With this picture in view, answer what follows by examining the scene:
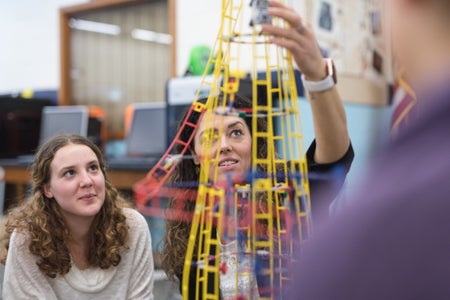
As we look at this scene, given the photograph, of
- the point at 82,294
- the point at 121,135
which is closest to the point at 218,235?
the point at 82,294

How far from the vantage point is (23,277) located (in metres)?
1.27

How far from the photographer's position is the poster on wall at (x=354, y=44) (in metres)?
1.94

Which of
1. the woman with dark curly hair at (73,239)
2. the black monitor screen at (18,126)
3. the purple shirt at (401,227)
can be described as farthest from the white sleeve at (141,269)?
the black monitor screen at (18,126)

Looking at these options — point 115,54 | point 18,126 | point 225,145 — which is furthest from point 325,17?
point 115,54

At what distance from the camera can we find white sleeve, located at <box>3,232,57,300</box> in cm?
126

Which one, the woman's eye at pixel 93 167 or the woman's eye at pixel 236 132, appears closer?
the woman's eye at pixel 236 132

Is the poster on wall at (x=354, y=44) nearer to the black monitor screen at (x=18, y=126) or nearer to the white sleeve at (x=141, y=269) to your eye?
the white sleeve at (x=141, y=269)

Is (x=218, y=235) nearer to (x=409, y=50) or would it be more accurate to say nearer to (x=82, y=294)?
(x=409, y=50)

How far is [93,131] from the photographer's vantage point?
4062 millimetres

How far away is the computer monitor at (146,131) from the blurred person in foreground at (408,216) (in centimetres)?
312

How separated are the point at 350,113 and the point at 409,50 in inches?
72.2

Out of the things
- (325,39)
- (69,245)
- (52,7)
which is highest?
(52,7)

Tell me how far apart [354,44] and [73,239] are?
1610 millimetres

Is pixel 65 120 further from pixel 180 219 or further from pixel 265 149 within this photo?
pixel 265 149
